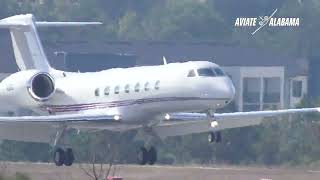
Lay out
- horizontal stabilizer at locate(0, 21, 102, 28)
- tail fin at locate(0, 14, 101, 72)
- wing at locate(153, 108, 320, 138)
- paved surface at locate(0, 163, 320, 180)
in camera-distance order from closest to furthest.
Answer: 1. wing at locate(153, 108, 320, 138)
2. horizontal stabilizer at locate(0, 21, 102, 28)
3. tail fin at locate(0, 14, 101, 72)
4. paved surface at locate(0, 163, 320, 180)

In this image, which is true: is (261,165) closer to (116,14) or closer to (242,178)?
(242,178)

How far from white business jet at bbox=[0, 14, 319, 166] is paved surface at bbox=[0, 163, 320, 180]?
6.60 metres

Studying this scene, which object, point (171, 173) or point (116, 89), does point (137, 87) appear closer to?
point (116, 89)

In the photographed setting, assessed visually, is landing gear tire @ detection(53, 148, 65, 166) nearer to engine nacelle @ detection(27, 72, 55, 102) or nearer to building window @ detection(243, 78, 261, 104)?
engine nacelle @ detection(27, 72, 55, 102)

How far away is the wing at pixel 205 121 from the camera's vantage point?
160ft

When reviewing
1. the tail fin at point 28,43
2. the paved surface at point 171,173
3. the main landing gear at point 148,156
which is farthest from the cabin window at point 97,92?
the paved surface at point 171,173

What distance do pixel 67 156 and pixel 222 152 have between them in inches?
773

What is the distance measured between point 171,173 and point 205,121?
11464 mm

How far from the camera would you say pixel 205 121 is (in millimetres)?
49844

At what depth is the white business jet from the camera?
47.3 meters

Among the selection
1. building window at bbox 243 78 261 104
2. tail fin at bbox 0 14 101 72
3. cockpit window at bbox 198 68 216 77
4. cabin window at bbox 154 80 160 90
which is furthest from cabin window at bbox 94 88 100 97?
building window at bbox 243 78 261 104

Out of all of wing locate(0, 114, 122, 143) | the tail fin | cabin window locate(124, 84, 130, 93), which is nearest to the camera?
cabin window locate(124, 84, 130, 93)

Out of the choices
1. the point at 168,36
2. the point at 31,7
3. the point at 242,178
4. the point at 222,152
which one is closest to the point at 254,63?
the point at 168,36

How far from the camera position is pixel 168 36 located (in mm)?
101312
